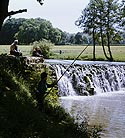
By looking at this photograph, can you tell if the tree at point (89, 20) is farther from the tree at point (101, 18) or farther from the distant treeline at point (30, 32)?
the distant treeline at point (30, 32)

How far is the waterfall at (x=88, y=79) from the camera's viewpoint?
1128 inches

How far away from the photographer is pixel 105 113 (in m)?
19.7

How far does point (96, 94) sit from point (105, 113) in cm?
970

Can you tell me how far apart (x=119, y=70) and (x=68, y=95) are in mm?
10223

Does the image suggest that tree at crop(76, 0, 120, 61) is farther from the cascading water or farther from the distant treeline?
the distant treeline

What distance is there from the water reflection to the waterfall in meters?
3.70

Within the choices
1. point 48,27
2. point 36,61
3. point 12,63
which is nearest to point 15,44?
point 36,61

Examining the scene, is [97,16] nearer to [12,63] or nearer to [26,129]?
[12,63]

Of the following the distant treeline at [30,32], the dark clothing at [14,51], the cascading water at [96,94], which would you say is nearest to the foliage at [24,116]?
the cascading water at [96,94]

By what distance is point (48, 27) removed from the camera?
137 meters

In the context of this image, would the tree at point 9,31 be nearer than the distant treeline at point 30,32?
No

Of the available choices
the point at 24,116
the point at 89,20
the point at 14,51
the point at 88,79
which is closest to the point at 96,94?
the point at 88,79

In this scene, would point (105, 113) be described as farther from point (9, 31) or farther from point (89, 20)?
point (9, 31)

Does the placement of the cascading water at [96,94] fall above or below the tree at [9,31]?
below
